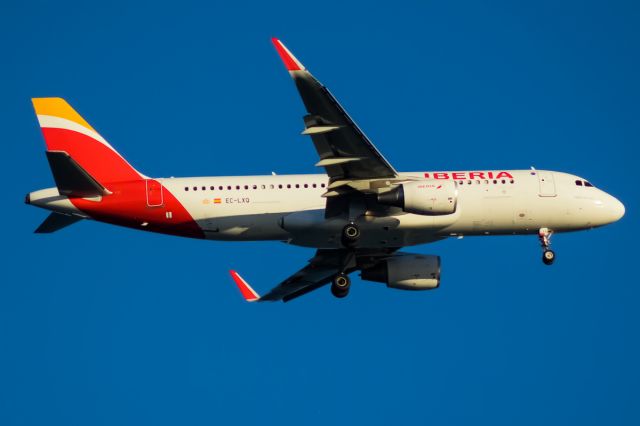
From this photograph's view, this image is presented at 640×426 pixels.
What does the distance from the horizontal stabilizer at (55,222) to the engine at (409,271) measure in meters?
15.8

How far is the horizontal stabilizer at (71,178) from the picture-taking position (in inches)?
1810

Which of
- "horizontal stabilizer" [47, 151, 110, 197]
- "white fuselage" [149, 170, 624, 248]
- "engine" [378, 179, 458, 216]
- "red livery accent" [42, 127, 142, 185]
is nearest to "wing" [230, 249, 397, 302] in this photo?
"white fuselage" [149, 170, 624, 248]

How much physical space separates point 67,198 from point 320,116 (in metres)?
13.1

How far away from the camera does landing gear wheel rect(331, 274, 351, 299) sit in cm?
5203

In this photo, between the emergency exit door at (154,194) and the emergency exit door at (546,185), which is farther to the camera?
the emergency exit door at (546,185)

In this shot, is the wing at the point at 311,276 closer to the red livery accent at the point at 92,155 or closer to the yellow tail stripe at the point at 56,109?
the red livery accent at the point at 92,155

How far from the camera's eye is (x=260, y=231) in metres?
50.8

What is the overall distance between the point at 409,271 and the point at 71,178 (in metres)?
17.9

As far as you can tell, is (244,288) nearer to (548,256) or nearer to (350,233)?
(350,233)

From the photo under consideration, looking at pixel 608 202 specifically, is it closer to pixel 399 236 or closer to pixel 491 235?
pixel 491 235

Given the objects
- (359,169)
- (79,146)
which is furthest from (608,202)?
(79,146)

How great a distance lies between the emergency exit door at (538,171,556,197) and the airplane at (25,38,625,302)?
60 mm

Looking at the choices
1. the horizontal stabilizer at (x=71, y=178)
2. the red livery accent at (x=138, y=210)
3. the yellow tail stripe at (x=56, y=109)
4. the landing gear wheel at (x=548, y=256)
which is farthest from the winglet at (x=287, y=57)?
the landing gear wheel at (x=548, y=256)

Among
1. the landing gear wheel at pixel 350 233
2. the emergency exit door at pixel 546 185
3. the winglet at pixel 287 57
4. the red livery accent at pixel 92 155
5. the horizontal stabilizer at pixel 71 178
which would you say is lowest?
the landing gear wheel at pixel 350 233
